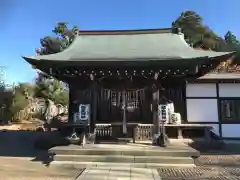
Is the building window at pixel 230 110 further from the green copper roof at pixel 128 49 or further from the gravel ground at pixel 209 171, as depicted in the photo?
the gravel ground at pixel 209 171

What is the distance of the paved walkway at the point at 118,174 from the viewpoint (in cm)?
641

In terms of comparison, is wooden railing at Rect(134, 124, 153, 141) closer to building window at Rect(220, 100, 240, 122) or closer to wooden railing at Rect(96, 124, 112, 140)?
wooden railing at Rect(96, 124, 112, 140)

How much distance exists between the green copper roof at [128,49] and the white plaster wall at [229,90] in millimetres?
3147

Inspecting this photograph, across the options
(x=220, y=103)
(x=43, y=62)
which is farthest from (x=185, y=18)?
(x=43, y=62)

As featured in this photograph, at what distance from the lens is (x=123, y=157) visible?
8.13 metres

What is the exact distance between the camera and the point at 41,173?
23.2ft

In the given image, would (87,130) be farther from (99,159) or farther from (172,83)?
(172,83)

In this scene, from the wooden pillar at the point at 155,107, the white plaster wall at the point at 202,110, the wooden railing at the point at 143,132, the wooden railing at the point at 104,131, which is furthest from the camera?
the white plaster wall at the point at 202,110

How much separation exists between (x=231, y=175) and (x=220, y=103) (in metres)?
6.62

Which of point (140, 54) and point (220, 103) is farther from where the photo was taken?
point (220, 103)

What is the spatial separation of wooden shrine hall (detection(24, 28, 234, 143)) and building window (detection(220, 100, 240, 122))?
199cm

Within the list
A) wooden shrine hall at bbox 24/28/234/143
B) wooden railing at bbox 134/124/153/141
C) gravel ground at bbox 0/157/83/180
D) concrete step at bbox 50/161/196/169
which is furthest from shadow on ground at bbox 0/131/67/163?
wooden railing at bbox 134/124/153/141

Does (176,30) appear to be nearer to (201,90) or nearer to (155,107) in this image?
(201,90)

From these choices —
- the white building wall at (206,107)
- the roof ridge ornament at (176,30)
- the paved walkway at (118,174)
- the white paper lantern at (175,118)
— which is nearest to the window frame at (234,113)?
the white building wall at (206,107)
